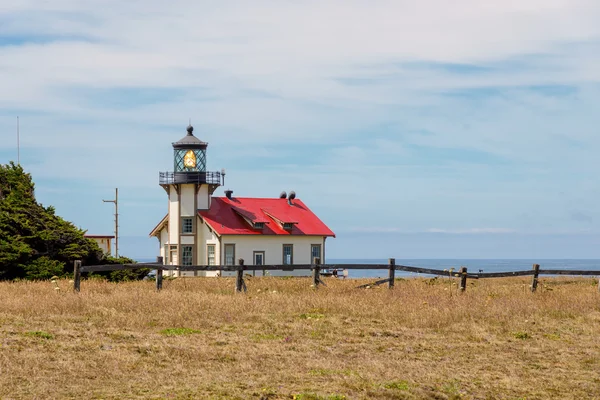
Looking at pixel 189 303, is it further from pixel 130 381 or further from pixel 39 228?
pixel 39 228

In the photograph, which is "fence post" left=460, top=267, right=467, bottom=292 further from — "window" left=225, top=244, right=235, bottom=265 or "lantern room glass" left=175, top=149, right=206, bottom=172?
"lantern room glass" left=175, top=149, right=206, bottom=172

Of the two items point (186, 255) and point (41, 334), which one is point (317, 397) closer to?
point (41, 334)

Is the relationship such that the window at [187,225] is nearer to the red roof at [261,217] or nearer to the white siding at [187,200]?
the white siding at [187,200]

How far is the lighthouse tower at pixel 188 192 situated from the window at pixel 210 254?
0.82 m

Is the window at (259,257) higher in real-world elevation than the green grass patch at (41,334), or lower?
higher

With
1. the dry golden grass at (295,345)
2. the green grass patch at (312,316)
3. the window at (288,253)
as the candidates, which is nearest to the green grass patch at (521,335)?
the dry golden grass at (295,345)

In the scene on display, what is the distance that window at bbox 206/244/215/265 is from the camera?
2109 inches

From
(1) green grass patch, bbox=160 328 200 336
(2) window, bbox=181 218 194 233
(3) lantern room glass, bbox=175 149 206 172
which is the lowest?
(1) green grass patch, bbox=160 328 200 336

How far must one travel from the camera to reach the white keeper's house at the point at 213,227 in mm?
53281

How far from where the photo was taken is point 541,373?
12555mm

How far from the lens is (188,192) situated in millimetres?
54219

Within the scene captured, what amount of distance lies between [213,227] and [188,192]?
353 cm

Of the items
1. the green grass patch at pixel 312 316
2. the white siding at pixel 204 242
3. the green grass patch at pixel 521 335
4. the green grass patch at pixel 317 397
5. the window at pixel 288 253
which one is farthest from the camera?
the window at pixel 288 253

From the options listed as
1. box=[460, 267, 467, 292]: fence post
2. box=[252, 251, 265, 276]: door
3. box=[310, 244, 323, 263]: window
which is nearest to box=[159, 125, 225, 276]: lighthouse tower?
box=[252, 251, 265, 276]: door
